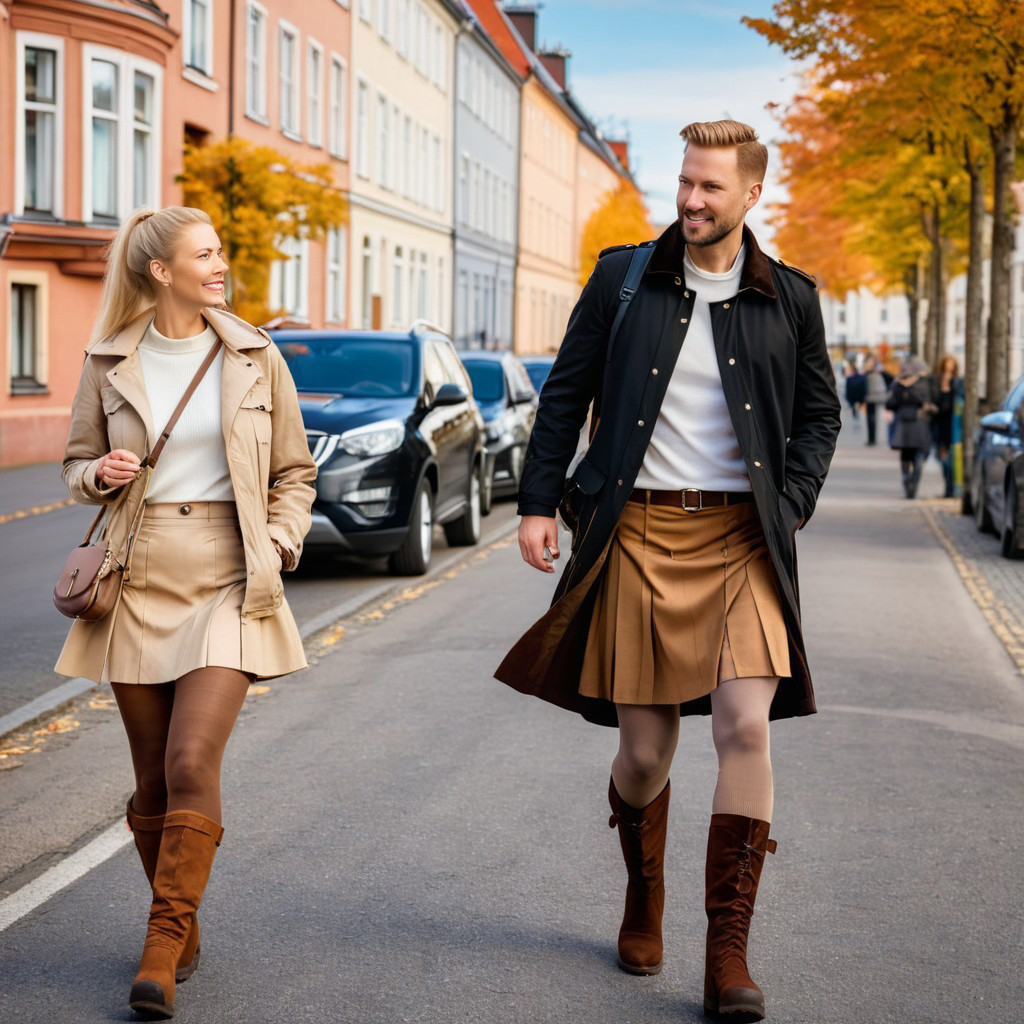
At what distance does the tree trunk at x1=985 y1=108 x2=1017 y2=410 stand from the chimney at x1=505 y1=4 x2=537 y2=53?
63.4m

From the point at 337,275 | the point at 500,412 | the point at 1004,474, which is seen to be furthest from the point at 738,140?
the point at 337,275

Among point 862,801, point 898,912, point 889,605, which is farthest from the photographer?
point 889,605

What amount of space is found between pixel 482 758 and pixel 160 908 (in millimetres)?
2949

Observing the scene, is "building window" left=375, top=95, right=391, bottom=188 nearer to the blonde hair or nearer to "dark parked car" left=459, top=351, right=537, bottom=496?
"dark parked car" left=459, top=351, right=537, bottom=496

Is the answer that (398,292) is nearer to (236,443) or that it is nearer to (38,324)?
(38,324)

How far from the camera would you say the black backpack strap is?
413 centimetres

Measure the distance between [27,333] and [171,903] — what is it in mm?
22148

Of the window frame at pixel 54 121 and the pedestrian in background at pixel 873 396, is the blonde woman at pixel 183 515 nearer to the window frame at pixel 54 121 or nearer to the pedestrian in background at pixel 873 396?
the window frame at pixel 54 121

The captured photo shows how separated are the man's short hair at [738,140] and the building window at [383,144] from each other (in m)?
41.5

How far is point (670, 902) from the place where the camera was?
195 inches

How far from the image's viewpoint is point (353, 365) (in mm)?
13594

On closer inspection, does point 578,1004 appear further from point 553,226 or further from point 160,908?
point 553,226

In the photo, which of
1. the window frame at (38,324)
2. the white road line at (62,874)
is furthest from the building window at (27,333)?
the white road line at (62,874)

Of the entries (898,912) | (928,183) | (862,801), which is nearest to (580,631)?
(898,912)
